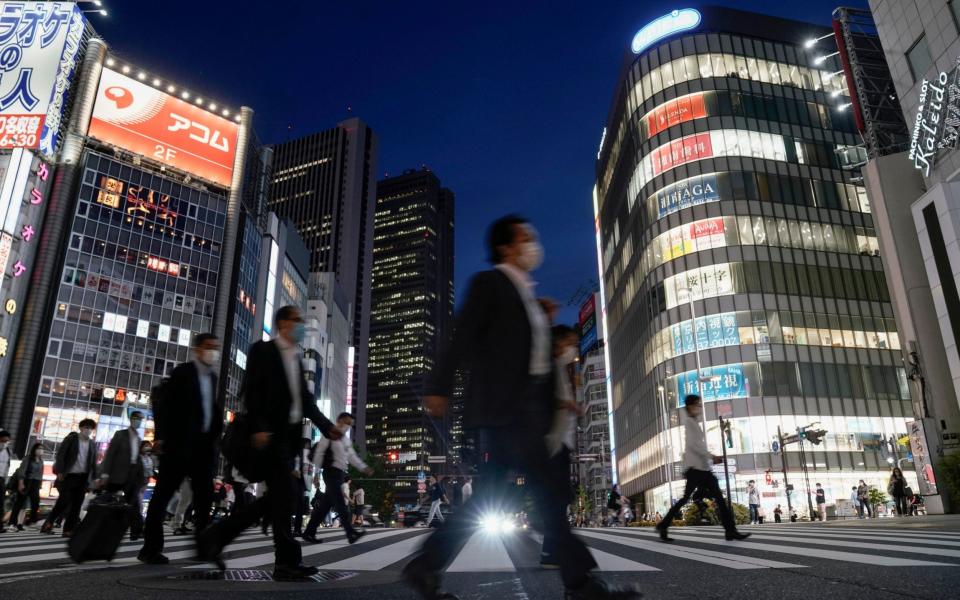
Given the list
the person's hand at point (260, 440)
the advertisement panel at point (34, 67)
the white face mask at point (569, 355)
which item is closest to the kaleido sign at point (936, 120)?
the white face mask at point (569, 355)

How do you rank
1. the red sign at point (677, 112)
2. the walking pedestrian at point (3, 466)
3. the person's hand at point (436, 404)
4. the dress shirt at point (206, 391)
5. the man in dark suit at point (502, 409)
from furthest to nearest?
the red sign at point (677, 112)
the walking pedestrian at point (3, 466)
the dress shirt at point (206, 391)
the person's hand at point (436, 404)
the man in dark suit at point (502, 409)

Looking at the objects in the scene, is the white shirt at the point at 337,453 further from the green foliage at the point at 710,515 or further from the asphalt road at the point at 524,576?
the green foliage at the point at 710,515

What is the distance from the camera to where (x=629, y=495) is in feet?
181

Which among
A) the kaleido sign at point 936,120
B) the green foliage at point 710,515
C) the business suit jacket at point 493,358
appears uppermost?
the kaleido sign at point 936,120

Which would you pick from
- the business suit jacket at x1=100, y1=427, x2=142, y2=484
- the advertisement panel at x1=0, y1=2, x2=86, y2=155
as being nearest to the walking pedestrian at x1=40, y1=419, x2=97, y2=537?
the business suit jacket at x1=100, y1=427, x2=142, y2=484

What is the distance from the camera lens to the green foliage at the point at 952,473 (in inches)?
800

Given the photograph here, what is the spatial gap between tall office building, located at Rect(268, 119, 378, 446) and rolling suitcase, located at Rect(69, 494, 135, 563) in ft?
384

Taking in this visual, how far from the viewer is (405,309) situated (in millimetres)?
183375

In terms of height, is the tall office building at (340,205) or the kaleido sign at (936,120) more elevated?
the tall office building at (340,205)

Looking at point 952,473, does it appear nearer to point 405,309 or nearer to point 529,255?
point 529,255

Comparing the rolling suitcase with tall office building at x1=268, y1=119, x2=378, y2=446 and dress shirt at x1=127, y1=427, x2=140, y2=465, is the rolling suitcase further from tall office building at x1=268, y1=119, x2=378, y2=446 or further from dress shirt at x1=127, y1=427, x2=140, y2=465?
tall office building at x1=268, y1=119, x2=378, y2=446

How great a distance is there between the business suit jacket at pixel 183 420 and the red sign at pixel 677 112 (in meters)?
47.0

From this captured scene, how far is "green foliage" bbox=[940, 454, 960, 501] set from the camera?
66.6ft

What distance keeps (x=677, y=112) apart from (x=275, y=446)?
4819 cm
